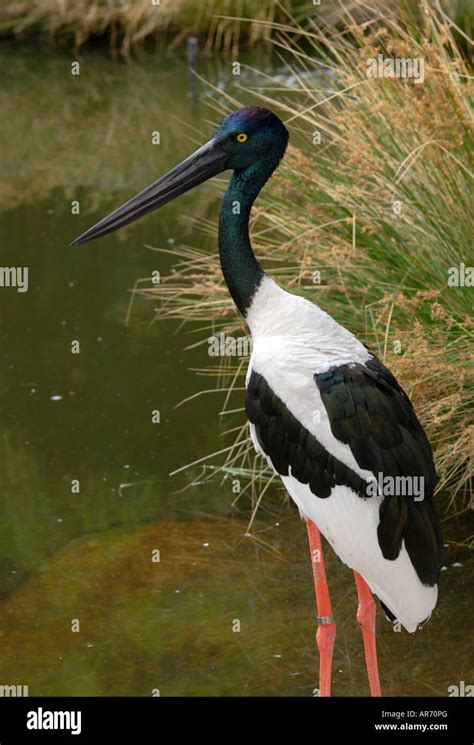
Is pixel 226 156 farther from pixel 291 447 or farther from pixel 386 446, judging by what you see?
pixel 386 446

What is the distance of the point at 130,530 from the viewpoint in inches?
229

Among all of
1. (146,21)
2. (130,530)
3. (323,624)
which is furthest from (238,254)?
(146,21)

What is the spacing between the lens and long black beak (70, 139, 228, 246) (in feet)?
15.1

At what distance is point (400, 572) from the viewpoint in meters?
4.20

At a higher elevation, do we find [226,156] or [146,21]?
[146,21]

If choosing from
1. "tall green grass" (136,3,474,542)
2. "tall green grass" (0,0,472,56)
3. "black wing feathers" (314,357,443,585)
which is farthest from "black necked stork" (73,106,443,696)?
"tall green grass" (0,0,472,56)

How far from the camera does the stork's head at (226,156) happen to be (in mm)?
4551

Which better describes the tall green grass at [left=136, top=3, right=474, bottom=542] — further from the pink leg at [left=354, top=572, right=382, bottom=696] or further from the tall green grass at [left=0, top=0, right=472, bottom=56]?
the tall green grass at [left=0, top=0, right=472, bottom=56]

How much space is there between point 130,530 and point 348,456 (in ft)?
6.13

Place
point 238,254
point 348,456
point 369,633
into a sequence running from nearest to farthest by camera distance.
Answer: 1. point 348,456
2. point 369,633
3. point 238,254

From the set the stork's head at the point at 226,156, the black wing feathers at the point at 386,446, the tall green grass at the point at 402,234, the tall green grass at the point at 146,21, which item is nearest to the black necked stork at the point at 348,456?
the black wing feathers at the point at 386,446

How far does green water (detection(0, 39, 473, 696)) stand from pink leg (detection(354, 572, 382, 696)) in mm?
271

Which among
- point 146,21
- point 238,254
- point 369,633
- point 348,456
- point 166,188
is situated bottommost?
point 369,633

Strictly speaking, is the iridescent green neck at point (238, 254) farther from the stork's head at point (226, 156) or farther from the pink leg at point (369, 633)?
the pink leg at point (369, 633)
